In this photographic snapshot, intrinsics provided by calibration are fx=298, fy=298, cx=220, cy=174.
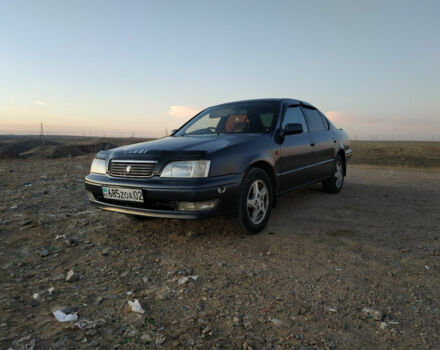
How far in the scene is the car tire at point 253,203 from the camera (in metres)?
2.97

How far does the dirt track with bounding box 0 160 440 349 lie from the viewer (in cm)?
162

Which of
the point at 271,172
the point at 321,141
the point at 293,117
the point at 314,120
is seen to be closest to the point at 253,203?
the point at 271,172

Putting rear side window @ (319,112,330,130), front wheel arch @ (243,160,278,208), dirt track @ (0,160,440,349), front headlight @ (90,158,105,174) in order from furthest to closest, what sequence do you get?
rear side window @ (319,112,330,130)
front wheel arch @ (243,160,278,208)
front headlight @ (90,158,105,174)
dirt track @ (0,160,440,349)

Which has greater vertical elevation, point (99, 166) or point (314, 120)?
point (314, 120)

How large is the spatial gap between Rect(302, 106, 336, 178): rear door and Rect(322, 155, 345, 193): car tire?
0.83ft

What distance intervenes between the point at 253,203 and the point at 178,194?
3.02ft

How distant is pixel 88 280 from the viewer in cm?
226

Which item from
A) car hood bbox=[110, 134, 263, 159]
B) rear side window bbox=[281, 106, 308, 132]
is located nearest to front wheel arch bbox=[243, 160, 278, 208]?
car hood bbox=[110, 134, 263, 159]

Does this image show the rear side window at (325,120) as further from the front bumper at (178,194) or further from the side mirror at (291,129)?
the front bumper at (178,194)

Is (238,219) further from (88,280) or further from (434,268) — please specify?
(434,268)

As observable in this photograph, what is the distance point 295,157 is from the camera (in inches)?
155

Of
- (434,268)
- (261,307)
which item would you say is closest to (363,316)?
(261,307)

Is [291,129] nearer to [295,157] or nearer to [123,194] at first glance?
[295,157]

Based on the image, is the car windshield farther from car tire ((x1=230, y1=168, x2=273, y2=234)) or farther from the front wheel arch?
car tire ((x1=230, y1=168, x2=273, y2=234))
